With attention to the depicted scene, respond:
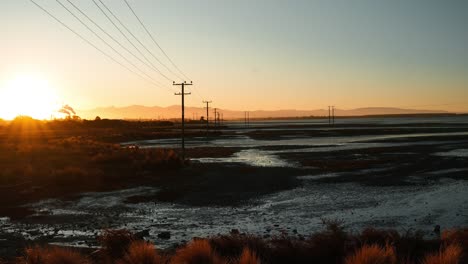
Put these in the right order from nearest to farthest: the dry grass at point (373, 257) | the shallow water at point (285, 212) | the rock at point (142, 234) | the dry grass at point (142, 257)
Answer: the dry grass at point (373, 257), the dry grass at point (142, 257), the rock at point (142, 234), the shallow water at point (285, 212)

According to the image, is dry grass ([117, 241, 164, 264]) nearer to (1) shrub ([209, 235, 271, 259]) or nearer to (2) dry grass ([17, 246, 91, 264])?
(2) dry grass ([17, 246, 91, 264])

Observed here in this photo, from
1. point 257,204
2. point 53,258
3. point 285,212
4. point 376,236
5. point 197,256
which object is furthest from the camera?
point 257,204

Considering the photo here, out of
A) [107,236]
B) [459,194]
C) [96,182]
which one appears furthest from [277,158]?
[107,236]

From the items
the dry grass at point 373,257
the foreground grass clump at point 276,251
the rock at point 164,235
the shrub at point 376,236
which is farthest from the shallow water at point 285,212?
the dry grass at point 373,257

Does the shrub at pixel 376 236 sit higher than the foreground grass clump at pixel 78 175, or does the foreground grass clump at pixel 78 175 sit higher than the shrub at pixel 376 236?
the shrub at pixel 376 236

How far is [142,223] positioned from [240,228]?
3529mm

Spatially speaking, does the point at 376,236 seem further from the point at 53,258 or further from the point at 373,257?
the point at 53,258

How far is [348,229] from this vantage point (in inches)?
604

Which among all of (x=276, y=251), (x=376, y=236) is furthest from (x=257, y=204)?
(x=276, y=251)

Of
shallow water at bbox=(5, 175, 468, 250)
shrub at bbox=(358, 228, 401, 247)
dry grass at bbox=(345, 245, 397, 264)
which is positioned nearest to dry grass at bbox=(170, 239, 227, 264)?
dry grass at bbox=(345, 245, 397, 264)

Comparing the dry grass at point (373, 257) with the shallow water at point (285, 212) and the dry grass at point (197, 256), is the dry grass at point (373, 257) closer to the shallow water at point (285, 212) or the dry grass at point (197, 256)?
→ the dry grass at point (197, 256)

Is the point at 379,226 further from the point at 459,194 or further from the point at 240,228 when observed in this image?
the point at 459,194

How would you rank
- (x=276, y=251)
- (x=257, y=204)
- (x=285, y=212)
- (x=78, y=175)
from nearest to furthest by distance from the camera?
(x=276, y=251), (x=285, y=212), (x=257, y=204), (x=78, y=175)

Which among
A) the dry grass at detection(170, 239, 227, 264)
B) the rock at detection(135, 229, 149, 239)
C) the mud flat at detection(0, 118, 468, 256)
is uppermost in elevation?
the dry grass at detection(170, 239, 227, 264)
